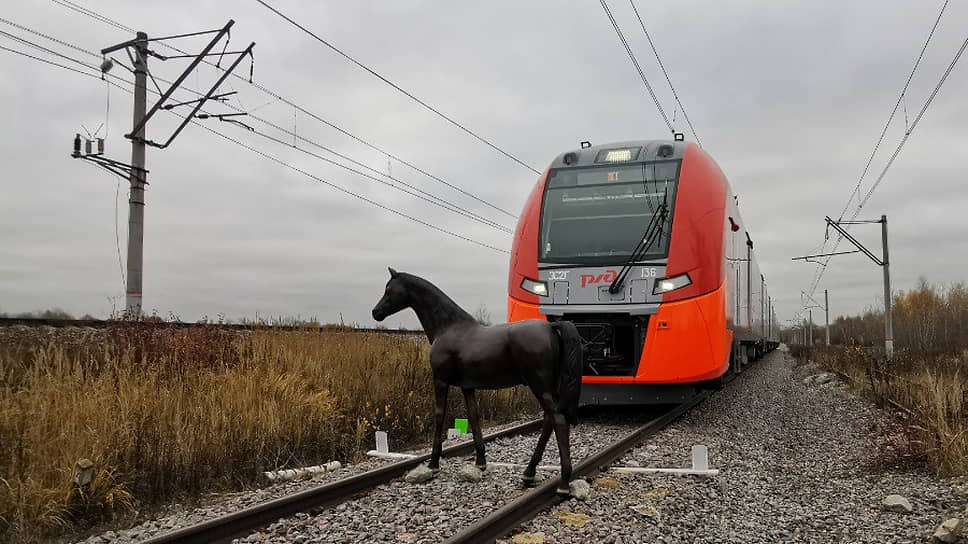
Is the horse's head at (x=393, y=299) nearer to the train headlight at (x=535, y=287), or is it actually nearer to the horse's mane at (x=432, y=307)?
the horse's mane at (x=432, y=307)

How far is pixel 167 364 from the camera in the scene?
7367 millimetres

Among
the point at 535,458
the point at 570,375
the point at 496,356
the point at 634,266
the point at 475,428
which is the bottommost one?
the point at 535,458

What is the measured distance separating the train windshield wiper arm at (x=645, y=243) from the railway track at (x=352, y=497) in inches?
96.7

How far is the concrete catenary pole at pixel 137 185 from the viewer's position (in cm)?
1358

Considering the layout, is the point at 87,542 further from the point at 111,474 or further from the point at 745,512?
the point at 745,512

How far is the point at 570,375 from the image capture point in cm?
484

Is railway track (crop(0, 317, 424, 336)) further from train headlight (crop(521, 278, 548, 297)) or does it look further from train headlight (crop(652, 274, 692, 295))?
train headlight (crop(652, 274, 692, 295))

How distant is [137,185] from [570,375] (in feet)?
40.0

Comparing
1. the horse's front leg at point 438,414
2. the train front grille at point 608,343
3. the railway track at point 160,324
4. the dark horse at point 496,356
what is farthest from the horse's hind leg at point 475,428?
the railway track at point 160,324

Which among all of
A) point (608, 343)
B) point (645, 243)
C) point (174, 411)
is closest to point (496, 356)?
point (174, 411)

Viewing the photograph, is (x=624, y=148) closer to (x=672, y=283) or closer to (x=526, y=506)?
(x=672, y=283)

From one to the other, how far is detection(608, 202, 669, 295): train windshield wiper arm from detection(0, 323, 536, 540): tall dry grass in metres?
2.85

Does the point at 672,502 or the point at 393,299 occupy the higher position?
the point at 393,299

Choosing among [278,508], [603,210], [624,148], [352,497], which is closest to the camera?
[278,508]
